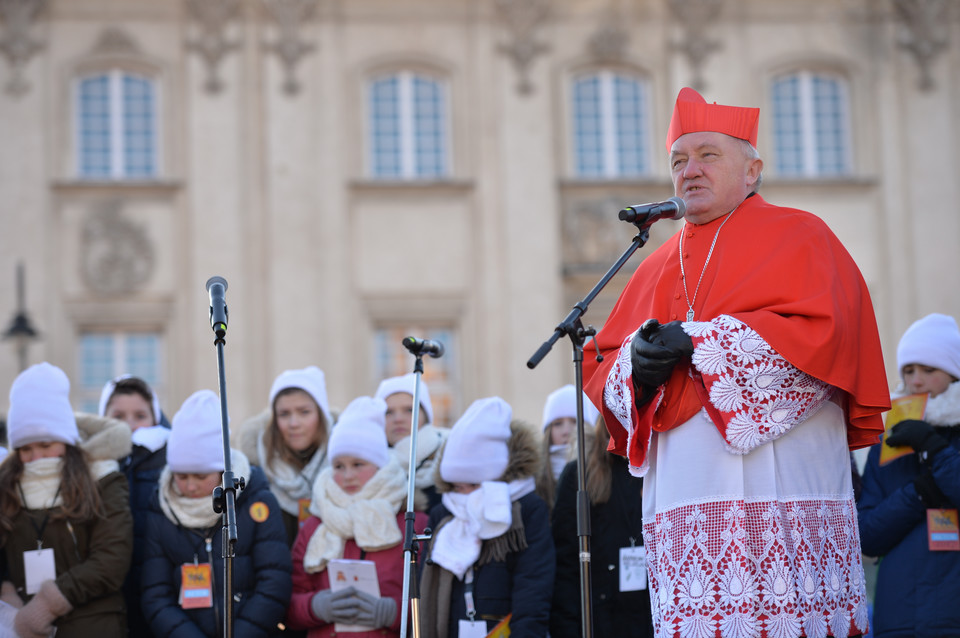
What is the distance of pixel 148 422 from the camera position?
27.0 ft

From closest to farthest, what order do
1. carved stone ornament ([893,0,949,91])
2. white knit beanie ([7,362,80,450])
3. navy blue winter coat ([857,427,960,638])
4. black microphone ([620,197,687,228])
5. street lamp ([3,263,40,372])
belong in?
1. black microphone ([620,197,687,228])
2. navy blue winter coat ([857,427,960,638])
3. white knit beanie ([7,362,80,450])
4. street lamp ([3,263,40,372])
5. carved stone ornament ([893,0,949,91])

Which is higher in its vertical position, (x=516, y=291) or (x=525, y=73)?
(x=525, y=73)

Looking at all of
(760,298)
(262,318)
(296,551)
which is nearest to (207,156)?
(262,318)

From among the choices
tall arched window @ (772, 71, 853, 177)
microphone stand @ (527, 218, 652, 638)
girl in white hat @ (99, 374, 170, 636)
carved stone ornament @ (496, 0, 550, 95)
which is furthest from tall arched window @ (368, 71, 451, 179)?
microphone stand @ (527, 218, 652, 638)

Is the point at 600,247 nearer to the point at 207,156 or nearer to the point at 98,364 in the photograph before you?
the point at 207,156

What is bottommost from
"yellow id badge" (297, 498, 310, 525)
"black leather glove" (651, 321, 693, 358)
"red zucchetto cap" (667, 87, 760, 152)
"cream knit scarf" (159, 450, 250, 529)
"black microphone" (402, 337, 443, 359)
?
"yellow id badge" (297, 498, 310, 525)

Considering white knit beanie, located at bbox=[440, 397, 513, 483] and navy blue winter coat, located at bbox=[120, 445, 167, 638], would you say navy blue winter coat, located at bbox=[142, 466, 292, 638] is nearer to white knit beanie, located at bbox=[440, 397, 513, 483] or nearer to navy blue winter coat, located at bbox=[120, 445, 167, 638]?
navy blue winter coat, located at bbox=[120, 445, 167, 638]

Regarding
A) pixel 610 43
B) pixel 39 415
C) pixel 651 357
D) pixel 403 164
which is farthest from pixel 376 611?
pixel 610 43

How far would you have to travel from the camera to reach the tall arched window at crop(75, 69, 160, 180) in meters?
19.9

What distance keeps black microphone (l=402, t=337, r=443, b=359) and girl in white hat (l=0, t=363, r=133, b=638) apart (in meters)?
1.86

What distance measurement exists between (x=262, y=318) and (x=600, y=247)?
4924 millimetres

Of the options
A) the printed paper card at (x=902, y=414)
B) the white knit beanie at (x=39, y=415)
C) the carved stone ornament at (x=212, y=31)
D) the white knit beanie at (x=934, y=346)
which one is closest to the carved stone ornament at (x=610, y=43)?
the carved stone ornament at (x=212, y=31)

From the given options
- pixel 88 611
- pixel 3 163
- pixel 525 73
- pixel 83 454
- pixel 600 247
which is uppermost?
pixel 525 73

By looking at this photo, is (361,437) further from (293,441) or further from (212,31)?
(212,31)
